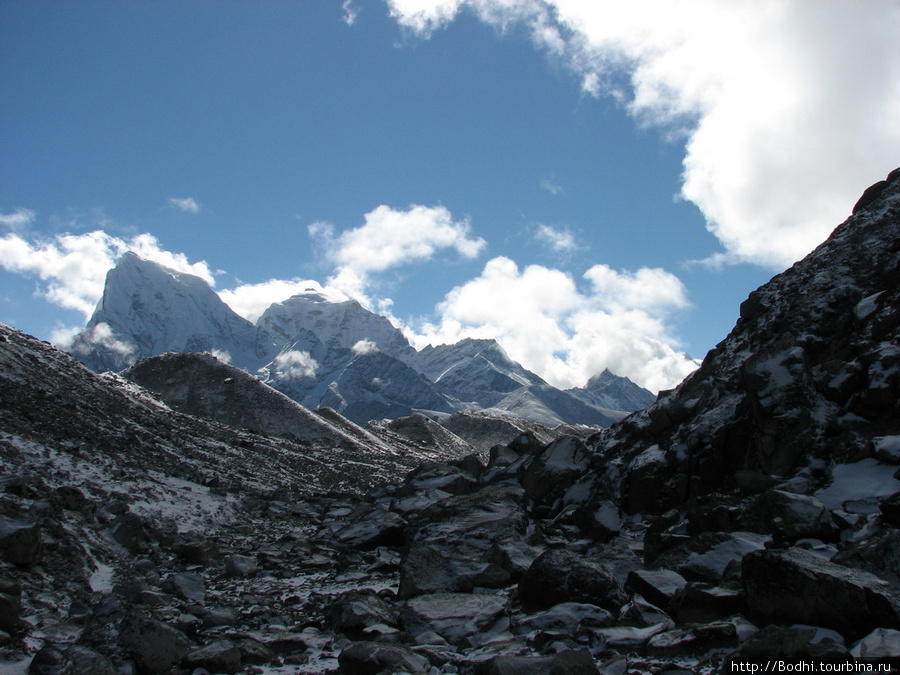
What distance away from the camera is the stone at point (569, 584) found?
10.6 metres

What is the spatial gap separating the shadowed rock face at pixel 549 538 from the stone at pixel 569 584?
42mm

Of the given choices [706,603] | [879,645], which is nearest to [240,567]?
[706,603]

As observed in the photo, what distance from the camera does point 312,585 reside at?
14.8 metres

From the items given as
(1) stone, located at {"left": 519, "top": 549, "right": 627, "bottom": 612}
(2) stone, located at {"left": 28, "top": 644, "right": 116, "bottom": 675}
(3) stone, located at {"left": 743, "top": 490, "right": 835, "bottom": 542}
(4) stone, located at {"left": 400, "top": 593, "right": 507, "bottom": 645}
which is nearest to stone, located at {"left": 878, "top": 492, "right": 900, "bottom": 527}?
(3) stone, located at {"left": 743, "top": 490, "right": 835, "bottom": 542}

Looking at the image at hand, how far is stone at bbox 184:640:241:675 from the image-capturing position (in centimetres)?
829

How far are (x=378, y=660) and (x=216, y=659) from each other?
237cm

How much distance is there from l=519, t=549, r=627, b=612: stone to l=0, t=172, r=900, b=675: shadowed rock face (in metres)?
0.04

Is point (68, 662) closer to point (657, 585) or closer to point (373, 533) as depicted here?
point (657, 585)

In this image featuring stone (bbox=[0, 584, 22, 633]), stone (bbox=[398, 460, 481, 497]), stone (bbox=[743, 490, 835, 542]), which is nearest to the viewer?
stone (bbox=[0, 584, 22, 633])

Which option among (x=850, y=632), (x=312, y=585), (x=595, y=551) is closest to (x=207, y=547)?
(x=312, y=585)

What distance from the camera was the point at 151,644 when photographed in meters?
8.28

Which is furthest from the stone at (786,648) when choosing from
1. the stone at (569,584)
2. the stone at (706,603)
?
the stone at (569,584)

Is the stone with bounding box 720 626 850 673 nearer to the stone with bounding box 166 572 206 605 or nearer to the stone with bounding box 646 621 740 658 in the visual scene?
the stone with bounding box 646 621 740 658

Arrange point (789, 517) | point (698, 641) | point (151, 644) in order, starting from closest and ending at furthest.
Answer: point (698, 641)
point (151, 644)
point (789, 517)
